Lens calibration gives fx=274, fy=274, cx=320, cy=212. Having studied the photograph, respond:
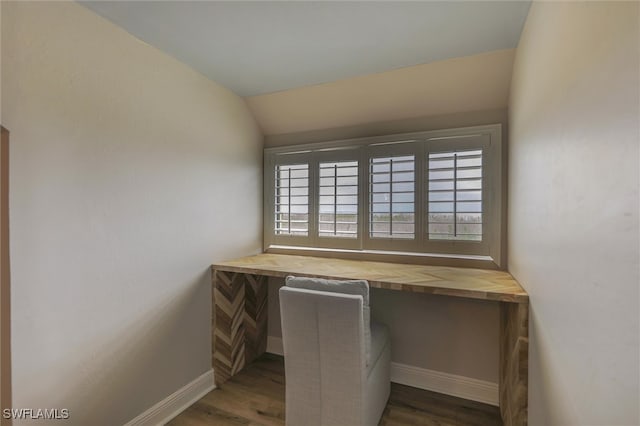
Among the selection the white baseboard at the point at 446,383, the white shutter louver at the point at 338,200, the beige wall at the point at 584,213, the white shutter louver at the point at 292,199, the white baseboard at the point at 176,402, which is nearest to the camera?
the beige wall at the point at 584,213

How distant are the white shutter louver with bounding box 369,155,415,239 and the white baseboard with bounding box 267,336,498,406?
3.43ft

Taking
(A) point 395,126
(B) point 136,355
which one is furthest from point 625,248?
(B) point 136,355

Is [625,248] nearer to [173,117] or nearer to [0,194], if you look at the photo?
[0,194]

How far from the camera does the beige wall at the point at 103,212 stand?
1178 millimetres

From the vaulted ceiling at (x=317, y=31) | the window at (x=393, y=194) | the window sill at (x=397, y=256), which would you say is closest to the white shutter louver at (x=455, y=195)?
the window at (x=393, y=194)

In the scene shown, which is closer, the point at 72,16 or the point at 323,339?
the point at 72,16

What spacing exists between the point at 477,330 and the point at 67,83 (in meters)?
2.87

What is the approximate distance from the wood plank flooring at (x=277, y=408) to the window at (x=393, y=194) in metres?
1.04

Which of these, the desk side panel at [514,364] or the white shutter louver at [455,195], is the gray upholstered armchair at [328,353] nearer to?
the desk side panel at [514,364]

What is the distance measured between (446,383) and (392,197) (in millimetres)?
1459

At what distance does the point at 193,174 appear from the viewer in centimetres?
198

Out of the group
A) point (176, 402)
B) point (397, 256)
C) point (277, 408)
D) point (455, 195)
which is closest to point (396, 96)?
point (455, 195)

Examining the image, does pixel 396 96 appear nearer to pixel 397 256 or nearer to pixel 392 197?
pixel 392 197

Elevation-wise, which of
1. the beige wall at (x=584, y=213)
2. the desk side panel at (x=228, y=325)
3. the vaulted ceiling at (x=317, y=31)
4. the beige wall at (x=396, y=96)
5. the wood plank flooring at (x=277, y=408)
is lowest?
the wood plank flooring at (x=277, y=408)
